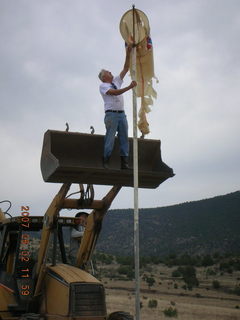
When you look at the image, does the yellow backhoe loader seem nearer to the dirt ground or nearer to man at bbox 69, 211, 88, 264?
man at bbox 69, 211, 88, 264

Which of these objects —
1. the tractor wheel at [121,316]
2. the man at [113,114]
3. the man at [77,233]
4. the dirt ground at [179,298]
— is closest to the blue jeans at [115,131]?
the man at [113,114]

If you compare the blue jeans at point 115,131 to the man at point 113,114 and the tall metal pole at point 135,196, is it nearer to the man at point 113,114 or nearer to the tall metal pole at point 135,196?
the man at point 113,114

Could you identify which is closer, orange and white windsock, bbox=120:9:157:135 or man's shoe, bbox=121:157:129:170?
orange and white windsock, bbox=120:9:157:135

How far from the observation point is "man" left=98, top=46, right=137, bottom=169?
7438 millimetres

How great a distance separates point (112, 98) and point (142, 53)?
2.84ft

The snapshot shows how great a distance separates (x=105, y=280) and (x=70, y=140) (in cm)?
2574

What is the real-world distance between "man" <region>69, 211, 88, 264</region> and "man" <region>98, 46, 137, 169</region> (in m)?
1.56

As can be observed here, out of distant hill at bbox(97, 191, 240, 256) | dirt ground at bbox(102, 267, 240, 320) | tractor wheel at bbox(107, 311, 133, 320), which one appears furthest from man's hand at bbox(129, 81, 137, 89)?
distant hill at bbox(97, 191, 240, 256)

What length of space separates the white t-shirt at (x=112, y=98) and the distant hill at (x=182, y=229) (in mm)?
49414

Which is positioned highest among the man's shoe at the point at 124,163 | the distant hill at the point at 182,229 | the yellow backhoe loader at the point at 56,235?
the distant hill at the point at 182,229

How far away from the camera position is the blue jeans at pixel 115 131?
7.46m

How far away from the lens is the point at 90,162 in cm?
775

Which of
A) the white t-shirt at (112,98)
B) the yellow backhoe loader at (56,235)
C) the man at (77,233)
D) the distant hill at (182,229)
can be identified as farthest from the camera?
the distant hill at (182,229)

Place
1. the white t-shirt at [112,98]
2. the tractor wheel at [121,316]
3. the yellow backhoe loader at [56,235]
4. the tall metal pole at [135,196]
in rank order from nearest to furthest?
the tall metal pole at [135,196] < the yellow backhoe loader at [56,235] < the white t-shirt at [112,98] < the tractor wheel at [121,316]
